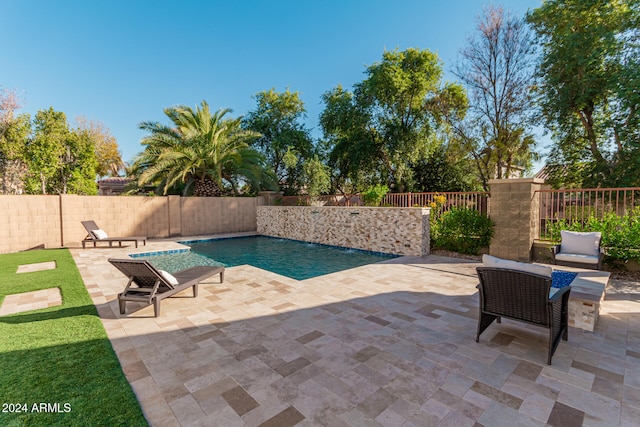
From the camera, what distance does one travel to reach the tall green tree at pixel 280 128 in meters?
20.7

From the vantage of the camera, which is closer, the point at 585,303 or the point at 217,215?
the point at 585,303

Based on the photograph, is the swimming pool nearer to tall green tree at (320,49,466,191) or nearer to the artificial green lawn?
the artificial green lawn

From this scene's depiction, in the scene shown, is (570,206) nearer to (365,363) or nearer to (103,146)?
(365,363)

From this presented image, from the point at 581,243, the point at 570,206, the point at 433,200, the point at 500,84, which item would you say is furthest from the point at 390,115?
the point at 581,243

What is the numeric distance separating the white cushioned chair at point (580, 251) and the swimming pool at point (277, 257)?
4.57 m

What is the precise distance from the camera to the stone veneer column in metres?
7.61

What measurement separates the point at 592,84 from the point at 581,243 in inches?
383

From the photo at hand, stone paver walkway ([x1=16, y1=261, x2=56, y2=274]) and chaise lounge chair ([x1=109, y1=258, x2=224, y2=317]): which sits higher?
chaise lounge chair ([x1=109, y1=258, x2=224, y2=317])

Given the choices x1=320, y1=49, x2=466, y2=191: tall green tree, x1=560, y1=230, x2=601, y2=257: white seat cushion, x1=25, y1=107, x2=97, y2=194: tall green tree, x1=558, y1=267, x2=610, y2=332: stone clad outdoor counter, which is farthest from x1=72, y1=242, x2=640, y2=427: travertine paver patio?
x1=25, y1=107, x2=97, y2=194: tall green tree

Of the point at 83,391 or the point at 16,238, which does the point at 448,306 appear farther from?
the point at 16,238

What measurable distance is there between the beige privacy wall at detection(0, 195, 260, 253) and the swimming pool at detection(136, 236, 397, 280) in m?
2.05

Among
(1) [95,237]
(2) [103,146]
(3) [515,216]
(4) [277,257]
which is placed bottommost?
(4) [277,257]

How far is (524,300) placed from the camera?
10.3 ft

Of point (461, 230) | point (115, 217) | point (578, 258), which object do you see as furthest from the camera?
point (115, 217)
